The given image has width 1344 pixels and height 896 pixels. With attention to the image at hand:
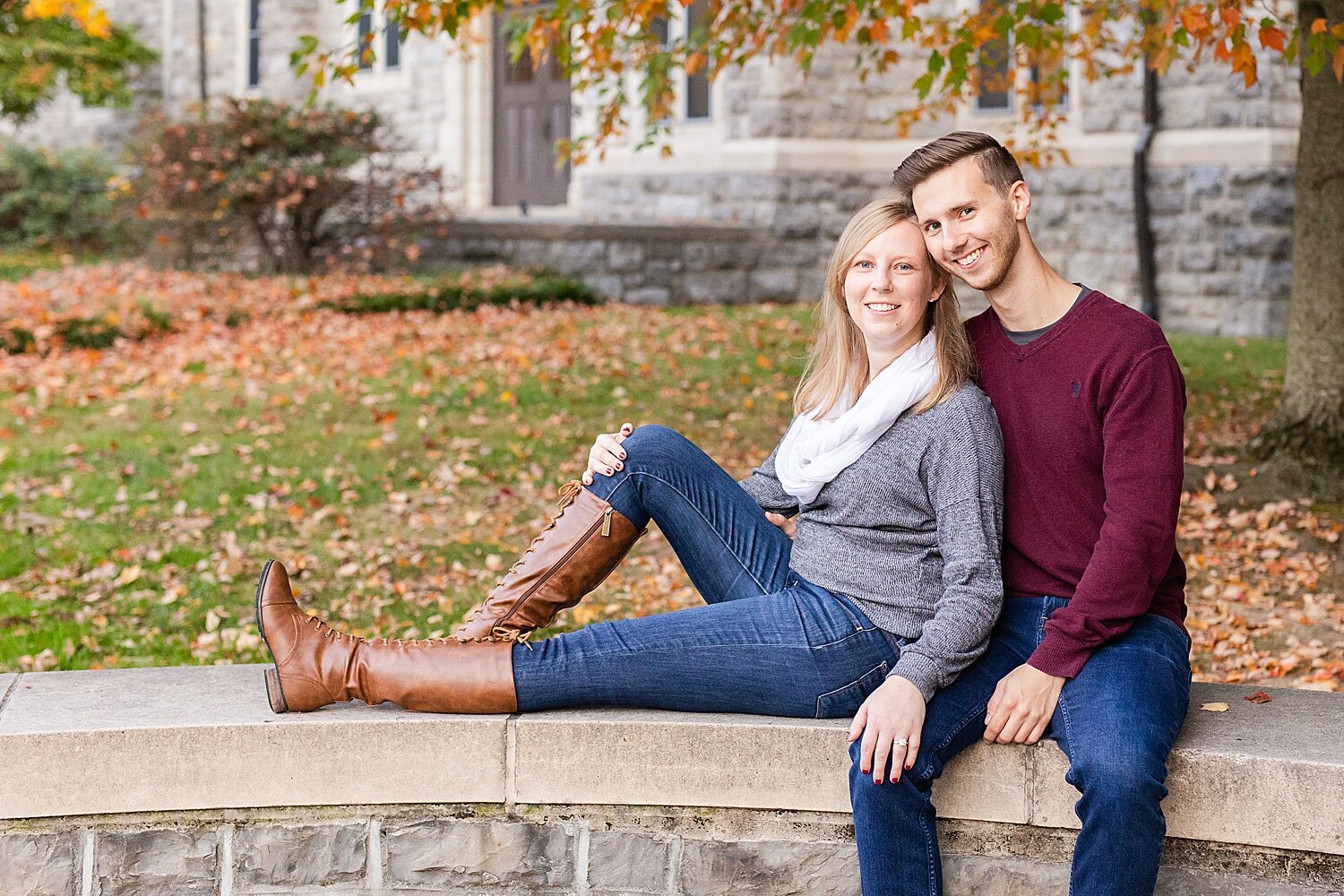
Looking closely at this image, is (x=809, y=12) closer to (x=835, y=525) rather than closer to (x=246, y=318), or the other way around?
(x=835, y=525)

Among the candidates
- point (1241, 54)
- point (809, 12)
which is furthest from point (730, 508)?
point (809, 12)

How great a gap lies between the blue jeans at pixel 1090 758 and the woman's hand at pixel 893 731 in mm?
31

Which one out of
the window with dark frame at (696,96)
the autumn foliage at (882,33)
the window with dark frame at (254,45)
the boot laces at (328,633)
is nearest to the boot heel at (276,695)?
the boot laces at (328,633)

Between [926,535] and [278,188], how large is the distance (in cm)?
1202

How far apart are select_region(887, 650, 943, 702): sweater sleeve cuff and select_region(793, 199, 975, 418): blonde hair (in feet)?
1.71

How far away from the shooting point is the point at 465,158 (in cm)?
1752

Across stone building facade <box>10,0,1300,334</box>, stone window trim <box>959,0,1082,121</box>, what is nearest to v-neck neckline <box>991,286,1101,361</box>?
stone building facade <box>10,0,1300,334</box>

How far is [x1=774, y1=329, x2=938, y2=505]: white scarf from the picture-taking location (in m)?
2.82

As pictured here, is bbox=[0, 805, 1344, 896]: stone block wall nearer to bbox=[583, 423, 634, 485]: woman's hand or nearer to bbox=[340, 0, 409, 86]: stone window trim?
bbox=[583, 423, 634, 485]: woman's hand

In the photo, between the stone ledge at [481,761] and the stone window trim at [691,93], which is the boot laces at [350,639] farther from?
the stone window trim at [691,93]

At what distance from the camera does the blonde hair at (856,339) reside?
2.84m

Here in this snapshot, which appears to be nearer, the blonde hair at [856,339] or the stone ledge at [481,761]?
the stone ledge at [481,761]

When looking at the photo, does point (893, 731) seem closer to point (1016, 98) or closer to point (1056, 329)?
point (1056, 329)

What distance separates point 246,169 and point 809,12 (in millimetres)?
9375
